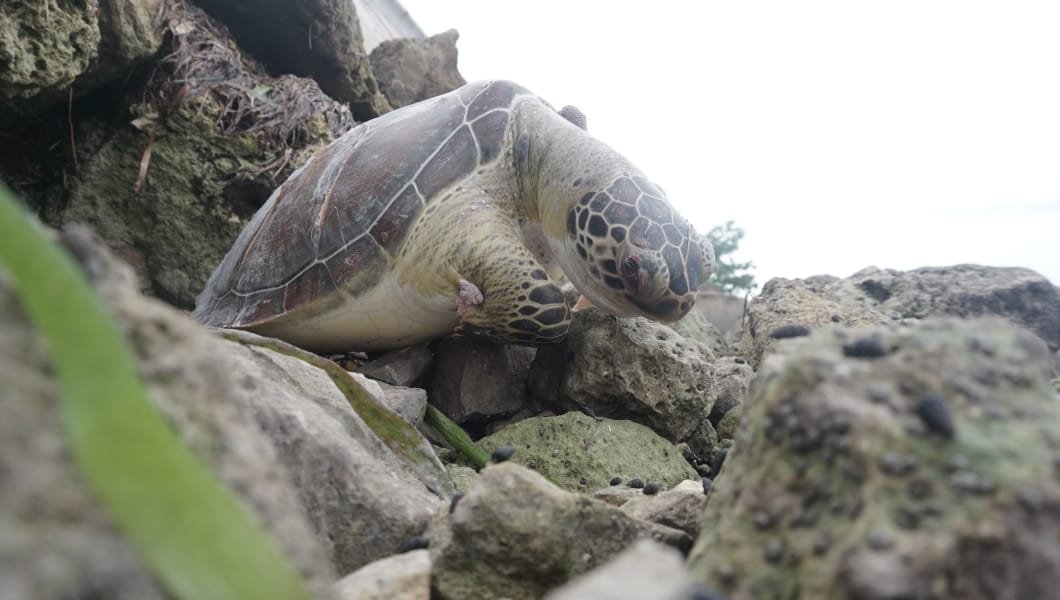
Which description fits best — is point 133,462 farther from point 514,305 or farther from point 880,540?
point 514,305

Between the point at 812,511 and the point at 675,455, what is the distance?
140 cm

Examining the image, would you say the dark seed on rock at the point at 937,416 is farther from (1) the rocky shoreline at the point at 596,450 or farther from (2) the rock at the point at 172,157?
(2) the rock at the point at 172,157

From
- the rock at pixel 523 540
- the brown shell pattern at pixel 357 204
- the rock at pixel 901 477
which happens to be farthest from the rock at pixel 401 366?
the rock at pixel 901 477

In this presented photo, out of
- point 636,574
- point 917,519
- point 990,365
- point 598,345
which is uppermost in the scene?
point 990,365

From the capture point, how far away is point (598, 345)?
2117mm

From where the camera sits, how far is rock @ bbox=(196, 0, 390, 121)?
334 cm

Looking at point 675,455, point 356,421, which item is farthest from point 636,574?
point 675,455

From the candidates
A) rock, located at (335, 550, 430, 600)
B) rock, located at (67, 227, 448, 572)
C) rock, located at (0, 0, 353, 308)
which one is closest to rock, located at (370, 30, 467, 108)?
rock, located at (0, 0, 353, 308)

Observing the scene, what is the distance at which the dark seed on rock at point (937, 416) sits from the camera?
0.55 metres

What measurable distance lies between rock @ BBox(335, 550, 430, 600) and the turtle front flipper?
1278 mm

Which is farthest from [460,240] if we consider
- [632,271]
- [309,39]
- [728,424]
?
[309,39]

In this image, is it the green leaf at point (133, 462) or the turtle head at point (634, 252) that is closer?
the green leaf at point (133, 462)

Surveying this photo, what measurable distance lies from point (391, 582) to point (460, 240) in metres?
1.52

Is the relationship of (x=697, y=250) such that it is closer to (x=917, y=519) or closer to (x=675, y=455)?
(x=675, y=455)
